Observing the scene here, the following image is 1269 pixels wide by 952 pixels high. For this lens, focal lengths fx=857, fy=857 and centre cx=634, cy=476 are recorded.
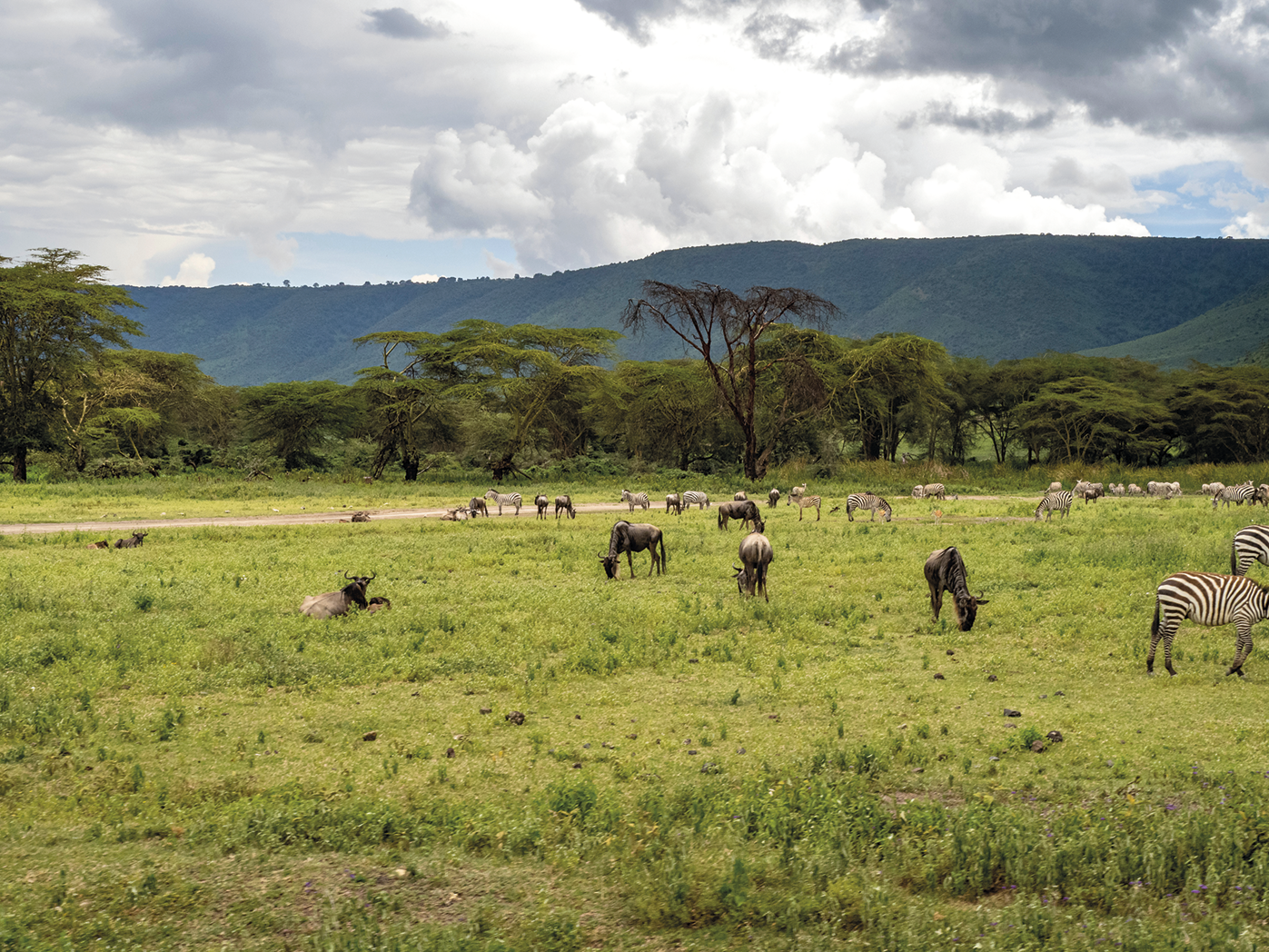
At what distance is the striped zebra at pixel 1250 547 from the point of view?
15680 millimetres

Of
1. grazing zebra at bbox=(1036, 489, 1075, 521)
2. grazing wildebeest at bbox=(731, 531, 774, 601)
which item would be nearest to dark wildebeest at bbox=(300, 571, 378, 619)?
grazing wildebeest at bbox=(731, 531, 774, 601)

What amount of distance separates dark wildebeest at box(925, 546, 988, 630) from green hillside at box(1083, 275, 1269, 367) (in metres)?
134

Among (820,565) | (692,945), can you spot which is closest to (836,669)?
(692,945)

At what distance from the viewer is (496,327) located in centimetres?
5700

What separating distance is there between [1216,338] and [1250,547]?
161 m

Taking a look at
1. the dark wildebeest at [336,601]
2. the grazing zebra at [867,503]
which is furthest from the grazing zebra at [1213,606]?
the grazing zebra at [867,503]

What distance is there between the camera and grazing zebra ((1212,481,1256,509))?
3089cm

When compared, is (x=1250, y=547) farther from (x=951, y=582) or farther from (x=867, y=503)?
(x=867, y=503)

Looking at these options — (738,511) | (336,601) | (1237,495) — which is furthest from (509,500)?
(1237,495)

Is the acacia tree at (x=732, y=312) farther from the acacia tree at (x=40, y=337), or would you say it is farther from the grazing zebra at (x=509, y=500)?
the acacia tree at (x=40, y=337)

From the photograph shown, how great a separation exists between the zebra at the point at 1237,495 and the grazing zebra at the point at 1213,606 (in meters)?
24.1

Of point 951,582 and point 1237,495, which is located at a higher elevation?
point 1237,495

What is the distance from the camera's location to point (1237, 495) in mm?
31359

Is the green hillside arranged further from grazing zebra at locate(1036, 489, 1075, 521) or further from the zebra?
grazing zebra at locate(1036, 489, 1075, 521)
